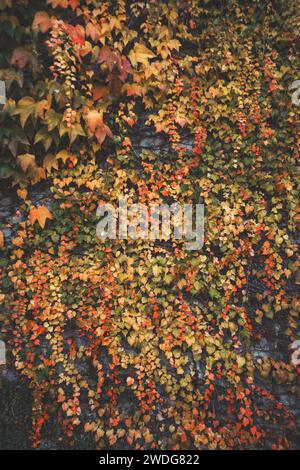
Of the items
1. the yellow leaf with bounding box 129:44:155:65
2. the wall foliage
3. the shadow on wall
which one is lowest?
the shadow on wall

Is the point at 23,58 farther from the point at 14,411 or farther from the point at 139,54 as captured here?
the point at 14,411

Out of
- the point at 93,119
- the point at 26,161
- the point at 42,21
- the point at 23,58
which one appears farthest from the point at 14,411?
the point at 42,21

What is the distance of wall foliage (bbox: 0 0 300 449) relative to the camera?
3.06 meters

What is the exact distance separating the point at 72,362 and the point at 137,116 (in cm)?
284

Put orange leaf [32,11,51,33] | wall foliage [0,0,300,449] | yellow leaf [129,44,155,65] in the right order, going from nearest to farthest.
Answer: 1. orange leaf [32,11,51,33]
2. wall foliage [0,0,300,449]
3. yellow leaf [129,44,155,65]

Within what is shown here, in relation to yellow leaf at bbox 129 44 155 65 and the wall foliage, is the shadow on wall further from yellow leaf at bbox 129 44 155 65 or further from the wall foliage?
yellow leaf at bbox 129 44 155 65

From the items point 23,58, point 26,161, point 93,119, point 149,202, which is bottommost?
point 149,202

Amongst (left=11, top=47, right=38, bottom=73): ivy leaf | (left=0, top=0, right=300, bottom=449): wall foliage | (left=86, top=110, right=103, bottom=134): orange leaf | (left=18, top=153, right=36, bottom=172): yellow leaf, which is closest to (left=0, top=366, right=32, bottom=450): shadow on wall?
(left=0, top=0, right=300, bottom=449): wall foliage

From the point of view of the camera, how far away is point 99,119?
3.13 metres

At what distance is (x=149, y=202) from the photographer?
10.8ft

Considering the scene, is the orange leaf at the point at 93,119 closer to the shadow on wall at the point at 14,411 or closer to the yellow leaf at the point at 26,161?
the yellow leaf at the point at 26,161

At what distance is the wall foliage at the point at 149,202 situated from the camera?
3.06m

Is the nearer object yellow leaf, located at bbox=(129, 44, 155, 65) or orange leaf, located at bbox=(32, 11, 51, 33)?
orange leaf, located at bbox=(32, 11, 51, 33)

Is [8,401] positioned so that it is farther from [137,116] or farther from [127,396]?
[137,116]
